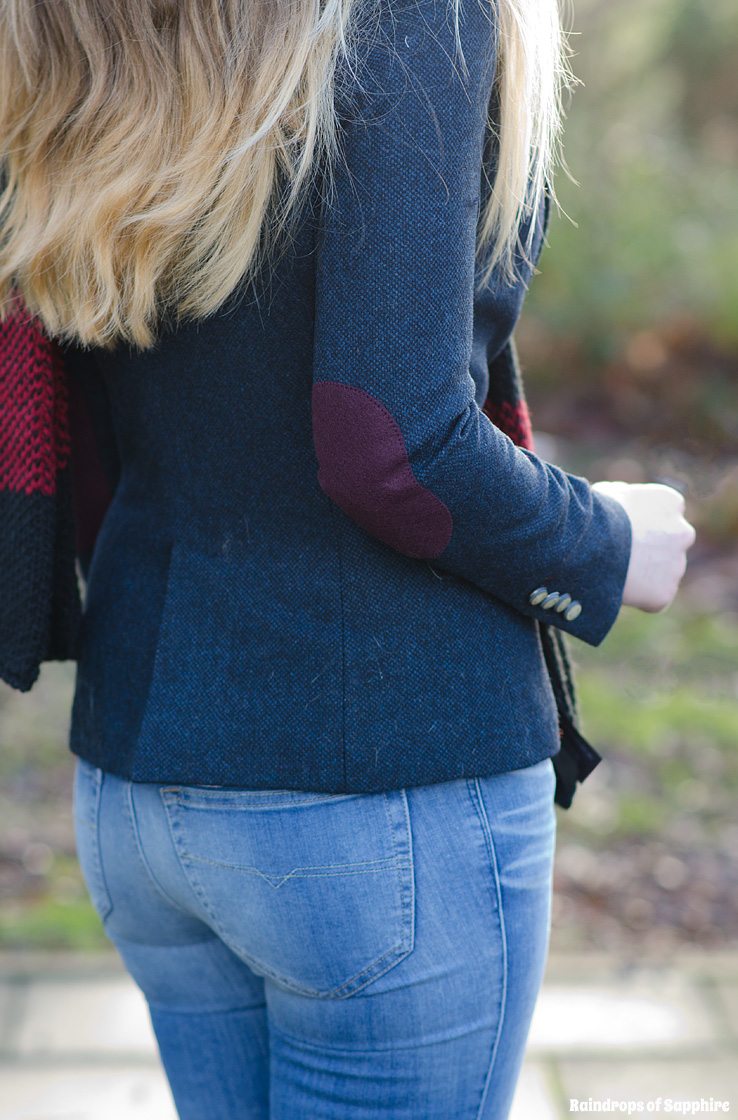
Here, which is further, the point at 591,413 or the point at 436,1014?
the point at 591,413

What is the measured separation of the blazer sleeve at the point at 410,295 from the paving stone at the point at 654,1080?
5.46 feet

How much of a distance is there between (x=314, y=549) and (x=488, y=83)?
43 cm

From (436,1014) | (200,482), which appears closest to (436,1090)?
(436,1014)

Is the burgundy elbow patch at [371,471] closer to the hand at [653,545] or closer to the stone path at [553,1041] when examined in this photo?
the hand at [653,545]

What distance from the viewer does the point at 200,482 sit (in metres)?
0.98

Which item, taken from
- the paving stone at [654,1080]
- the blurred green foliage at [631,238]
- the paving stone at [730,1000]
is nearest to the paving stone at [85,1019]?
the paving stone at [654,1080]

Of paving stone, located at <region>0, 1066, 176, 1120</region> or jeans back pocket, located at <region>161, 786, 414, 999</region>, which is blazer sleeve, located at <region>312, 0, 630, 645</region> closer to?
jeans back pocket, located at <region>161, 786, 414, 999</region>

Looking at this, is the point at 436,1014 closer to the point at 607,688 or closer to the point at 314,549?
the point at 314,549

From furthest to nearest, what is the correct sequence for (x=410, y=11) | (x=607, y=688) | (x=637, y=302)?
(x=637, y=302), (x=607, y=688), (x=410, y=11)

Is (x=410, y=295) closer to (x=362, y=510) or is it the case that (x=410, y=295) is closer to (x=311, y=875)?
(x=362, y=510)

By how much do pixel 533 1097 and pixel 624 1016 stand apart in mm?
332

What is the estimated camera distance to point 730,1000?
2361 millimetres

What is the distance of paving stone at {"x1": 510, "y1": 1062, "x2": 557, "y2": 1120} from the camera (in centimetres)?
204

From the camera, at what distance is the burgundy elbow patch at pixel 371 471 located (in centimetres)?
86
